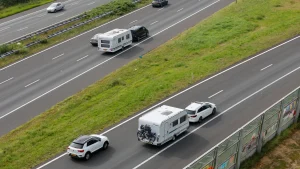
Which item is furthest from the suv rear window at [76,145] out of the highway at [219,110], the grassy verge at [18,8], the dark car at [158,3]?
the grassy verge at [18,8]

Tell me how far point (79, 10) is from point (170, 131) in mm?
46447

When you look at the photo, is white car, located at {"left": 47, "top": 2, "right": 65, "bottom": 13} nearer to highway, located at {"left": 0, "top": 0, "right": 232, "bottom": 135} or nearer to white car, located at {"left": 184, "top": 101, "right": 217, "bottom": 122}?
highway, located at {"left": 0, "top": 0, "right": 232, "bottom": 135}

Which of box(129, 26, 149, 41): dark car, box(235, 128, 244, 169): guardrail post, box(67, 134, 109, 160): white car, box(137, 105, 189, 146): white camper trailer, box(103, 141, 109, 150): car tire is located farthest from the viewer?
box(129, 26, 149, 41): dark car

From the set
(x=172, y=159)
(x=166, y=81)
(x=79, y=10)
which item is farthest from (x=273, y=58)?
(x=79, y=10)

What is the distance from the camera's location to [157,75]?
48969 mm

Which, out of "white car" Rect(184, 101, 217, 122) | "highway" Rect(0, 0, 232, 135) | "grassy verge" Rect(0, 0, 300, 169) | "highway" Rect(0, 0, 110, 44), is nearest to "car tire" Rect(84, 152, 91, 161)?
"grassy verge" Rect(0, 0, 300, 169)

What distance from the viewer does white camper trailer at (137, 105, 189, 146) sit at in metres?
33.3

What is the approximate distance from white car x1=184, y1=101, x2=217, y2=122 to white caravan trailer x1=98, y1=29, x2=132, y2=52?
68.1 ft

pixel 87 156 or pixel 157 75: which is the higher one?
pixel 87 156

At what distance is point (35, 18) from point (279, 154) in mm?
52074

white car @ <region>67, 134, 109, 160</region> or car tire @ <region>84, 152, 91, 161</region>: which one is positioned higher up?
white car @ <region>67, 134, 109, 160</region>

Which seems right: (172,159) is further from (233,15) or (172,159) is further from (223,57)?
(233,15)

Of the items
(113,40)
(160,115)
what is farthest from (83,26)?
(160,115)

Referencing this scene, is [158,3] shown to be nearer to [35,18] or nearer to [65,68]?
[35,18]
